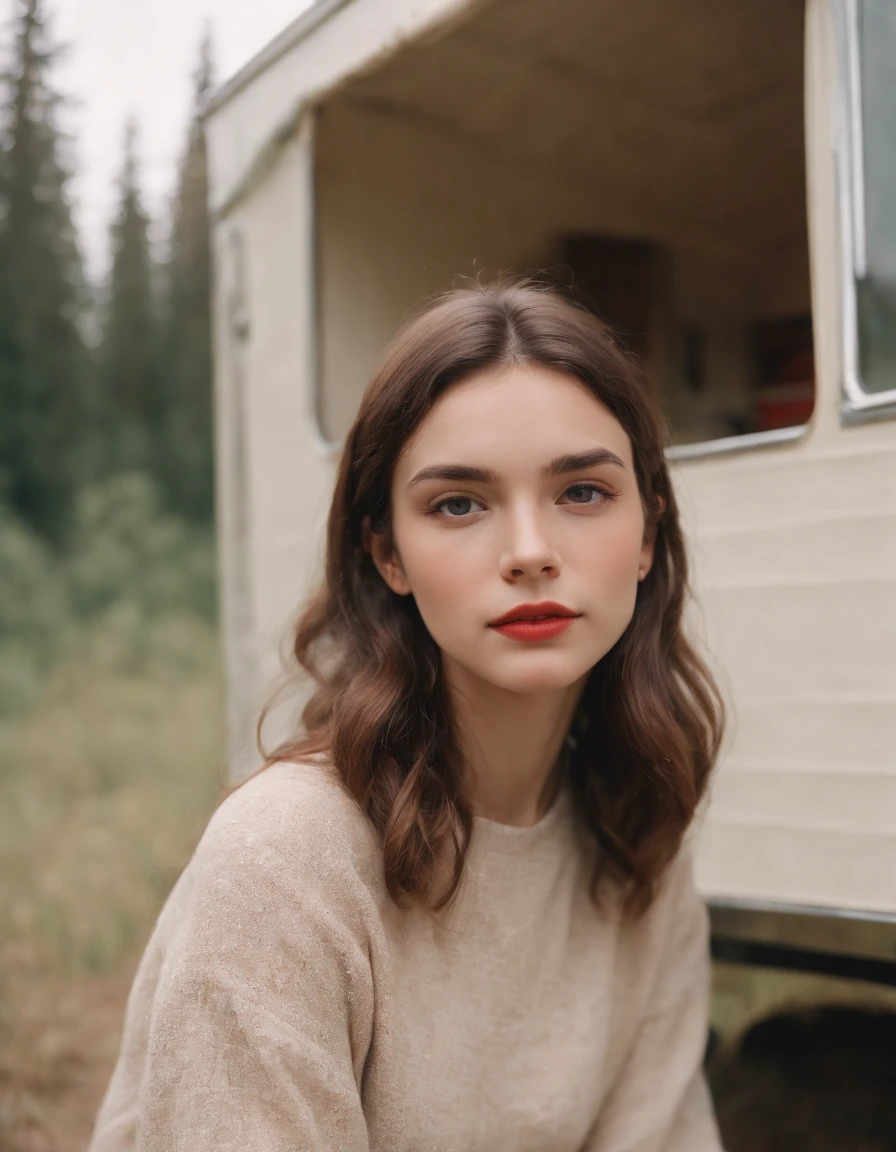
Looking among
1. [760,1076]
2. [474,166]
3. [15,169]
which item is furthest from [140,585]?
[760,1076]

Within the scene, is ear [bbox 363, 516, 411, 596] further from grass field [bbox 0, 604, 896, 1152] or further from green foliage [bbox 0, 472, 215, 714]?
green foliage [bbox 0, 472, 215, 714]

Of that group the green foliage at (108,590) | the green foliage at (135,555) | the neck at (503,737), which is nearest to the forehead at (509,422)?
the neck at (503,737)

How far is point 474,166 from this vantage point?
311cm

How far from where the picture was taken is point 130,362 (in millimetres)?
9789

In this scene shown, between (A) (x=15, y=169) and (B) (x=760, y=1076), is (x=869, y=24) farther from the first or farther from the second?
(A) (x=15, y=169)

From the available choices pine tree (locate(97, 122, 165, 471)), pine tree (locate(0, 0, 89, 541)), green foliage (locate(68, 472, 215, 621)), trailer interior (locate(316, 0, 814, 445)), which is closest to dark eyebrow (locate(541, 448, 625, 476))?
trailer interior (locate(316, 0, 814, 445))

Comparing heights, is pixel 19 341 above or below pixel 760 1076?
above

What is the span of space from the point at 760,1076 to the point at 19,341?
27.1ft

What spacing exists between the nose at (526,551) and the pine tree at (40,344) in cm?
813

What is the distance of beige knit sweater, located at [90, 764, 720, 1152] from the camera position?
128 cm

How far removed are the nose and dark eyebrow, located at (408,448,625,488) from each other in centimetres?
6

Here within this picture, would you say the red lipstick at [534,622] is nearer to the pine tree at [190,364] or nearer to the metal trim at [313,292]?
the metal trim at [313,292]

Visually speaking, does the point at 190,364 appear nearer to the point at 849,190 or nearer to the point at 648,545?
the point at 849,190

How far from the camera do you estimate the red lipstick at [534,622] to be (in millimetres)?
1388
